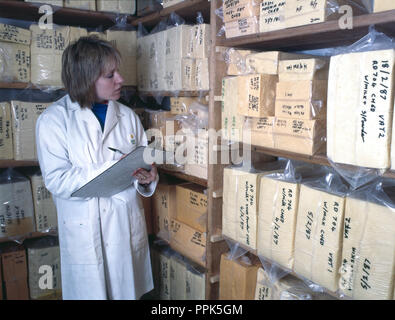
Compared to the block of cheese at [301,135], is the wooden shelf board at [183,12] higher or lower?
higher

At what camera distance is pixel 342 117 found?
3.38ft

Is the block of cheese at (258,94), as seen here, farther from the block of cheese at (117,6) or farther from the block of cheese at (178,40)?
the block of cheese at (117,6)

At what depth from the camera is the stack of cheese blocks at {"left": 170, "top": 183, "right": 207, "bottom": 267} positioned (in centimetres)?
176

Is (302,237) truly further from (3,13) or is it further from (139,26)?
(3,13)

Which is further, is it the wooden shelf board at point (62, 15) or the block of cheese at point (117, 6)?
the block of cheese at point (117, 6)

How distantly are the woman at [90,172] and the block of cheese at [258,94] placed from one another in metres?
0.63

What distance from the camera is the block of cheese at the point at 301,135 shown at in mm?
1153

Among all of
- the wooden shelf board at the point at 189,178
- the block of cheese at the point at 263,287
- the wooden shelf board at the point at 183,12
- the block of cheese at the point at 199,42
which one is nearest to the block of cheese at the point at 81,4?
the wooden shelf board at the point at 183,12

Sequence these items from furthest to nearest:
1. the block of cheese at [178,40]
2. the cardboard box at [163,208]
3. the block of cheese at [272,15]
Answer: the cardboard box at [163,208]
the block of cheese at [178,40]
the block of cheese at [272,15]

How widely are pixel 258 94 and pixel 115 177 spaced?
2.32 ft

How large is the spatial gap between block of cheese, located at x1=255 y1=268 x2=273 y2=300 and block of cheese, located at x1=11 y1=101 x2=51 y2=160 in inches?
56.9

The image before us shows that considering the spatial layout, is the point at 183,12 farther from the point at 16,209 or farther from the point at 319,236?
the point at 16,209

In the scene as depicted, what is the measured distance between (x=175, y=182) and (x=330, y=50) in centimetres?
119

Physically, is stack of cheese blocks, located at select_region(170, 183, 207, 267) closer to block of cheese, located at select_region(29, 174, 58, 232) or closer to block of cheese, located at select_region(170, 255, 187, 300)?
block of cheese, located at select_region(170, 255, 187, 300)
